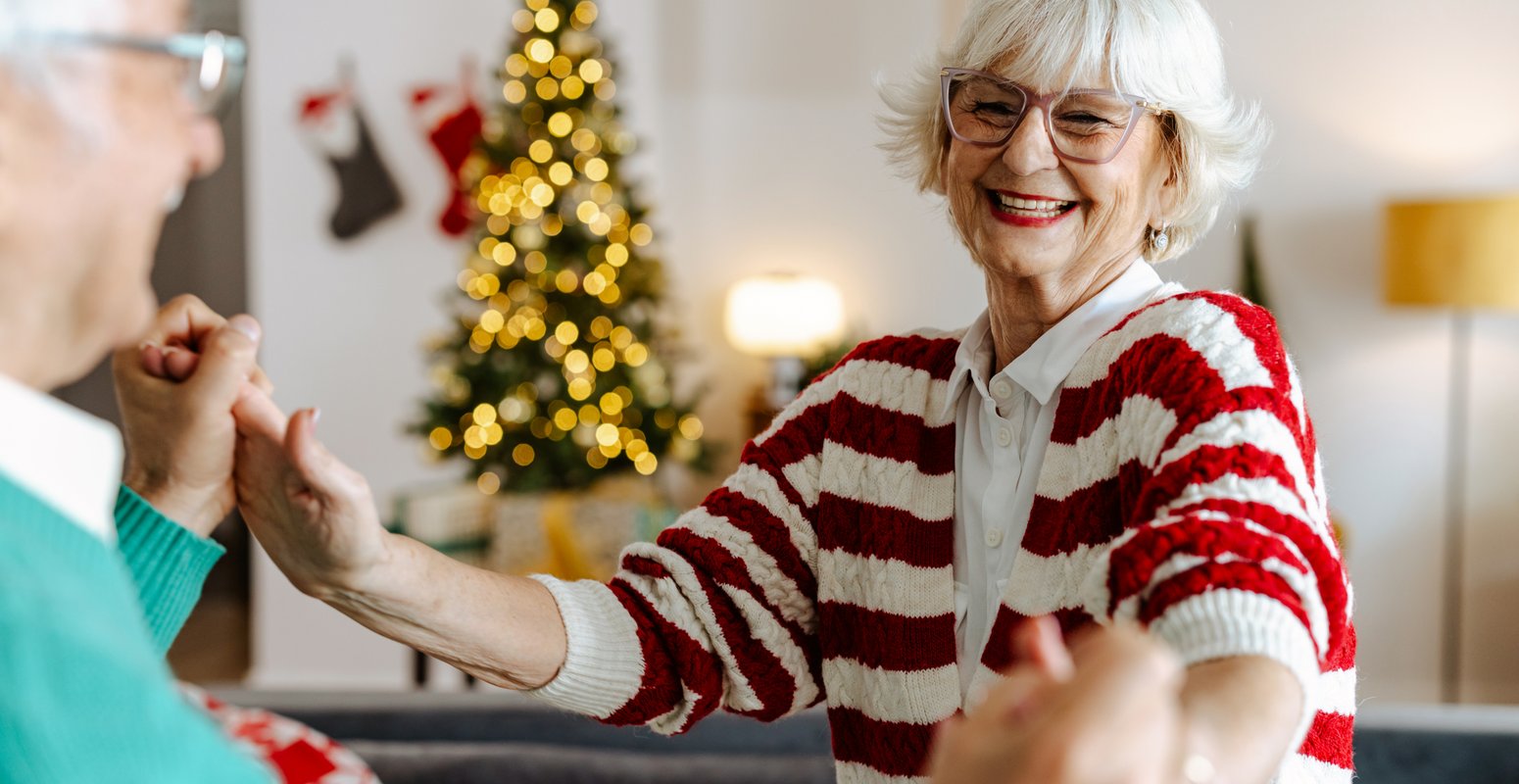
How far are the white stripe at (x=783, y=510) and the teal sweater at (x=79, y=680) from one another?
73cm

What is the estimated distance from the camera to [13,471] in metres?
0.62

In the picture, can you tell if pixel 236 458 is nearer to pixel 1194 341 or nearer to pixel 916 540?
pixel 916 540

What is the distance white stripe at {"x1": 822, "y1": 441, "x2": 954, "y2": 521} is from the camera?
4.03 ft

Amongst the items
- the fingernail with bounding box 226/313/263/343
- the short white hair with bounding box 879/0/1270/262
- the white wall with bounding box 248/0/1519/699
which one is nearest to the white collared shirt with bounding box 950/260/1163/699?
the short white hair with bounding box 879/0/1270/262

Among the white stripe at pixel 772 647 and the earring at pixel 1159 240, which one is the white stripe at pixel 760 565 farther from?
the earring at pixel 1159 240

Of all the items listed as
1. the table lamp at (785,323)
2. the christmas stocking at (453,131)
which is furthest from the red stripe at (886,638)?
the christmas stocking at (453,131)

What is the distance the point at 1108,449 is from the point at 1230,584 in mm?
310

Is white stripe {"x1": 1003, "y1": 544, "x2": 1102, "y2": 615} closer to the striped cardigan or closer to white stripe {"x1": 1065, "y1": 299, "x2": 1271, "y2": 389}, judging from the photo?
the striped cardigan

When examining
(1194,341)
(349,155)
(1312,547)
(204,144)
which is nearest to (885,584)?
(1194,341)

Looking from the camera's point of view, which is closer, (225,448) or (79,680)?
(79,680)

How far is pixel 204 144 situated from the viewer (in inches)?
30.0

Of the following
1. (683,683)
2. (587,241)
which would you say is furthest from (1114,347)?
(587,241)

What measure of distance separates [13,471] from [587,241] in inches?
148

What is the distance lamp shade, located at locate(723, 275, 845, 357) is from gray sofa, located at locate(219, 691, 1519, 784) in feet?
8.79
